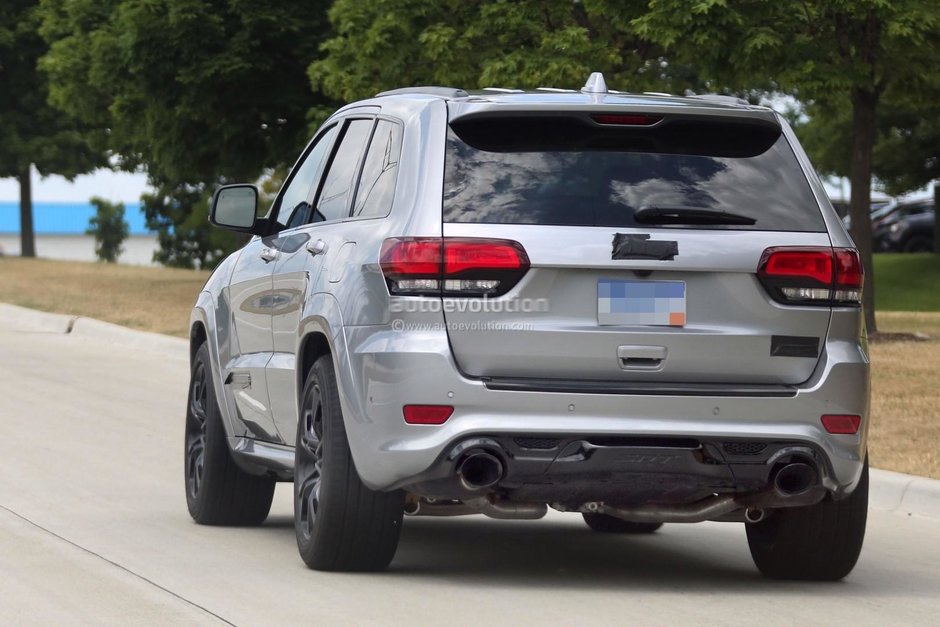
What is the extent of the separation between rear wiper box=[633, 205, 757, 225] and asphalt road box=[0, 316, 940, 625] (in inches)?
55.9

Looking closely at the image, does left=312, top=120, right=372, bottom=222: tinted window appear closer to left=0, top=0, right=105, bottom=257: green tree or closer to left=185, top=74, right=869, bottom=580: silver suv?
left=185, top=74, right=869, bottom=580: silver suv

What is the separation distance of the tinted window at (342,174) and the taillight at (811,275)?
5.87 ft

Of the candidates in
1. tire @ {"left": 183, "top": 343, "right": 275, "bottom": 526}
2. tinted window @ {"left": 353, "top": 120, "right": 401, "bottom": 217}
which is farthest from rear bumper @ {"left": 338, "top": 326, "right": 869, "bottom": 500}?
tire @ {"left": 183, "top": 343, "right": 275, "bottom": 526}

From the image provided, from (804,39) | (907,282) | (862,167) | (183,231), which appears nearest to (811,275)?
(804,39)

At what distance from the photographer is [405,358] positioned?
6590mm

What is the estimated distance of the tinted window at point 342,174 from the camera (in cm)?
768

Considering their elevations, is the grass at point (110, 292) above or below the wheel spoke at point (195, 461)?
below

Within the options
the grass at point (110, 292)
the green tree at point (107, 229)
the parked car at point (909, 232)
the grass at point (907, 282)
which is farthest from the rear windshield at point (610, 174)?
the green tree at point (107, 229)

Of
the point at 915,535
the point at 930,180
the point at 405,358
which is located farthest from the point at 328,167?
the point at 930,180

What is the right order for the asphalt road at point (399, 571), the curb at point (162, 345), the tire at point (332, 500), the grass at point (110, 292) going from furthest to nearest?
the grass at point (110, 292), the curb at point (162, 345), the tire at point (332, 500), the asphalt road at point (399, 571)

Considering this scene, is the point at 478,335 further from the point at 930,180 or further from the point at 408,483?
the point at 930,180

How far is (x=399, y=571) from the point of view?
7449 mm

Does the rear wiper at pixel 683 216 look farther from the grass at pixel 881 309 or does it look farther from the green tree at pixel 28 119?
the green tree at pixel 28 119

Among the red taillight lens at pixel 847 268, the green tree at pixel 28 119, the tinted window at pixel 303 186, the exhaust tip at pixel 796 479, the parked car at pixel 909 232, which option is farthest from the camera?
the parked car at pixel 909 232
